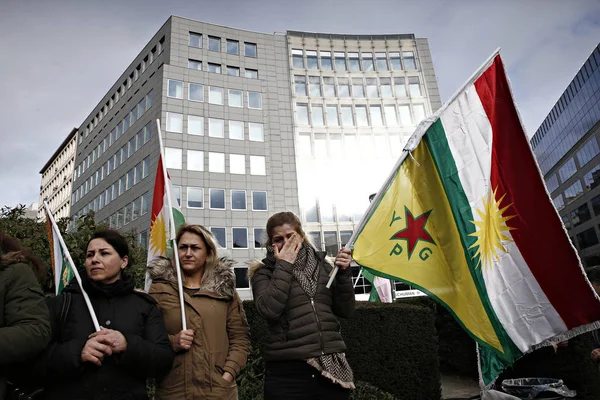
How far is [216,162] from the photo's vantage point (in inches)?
1286

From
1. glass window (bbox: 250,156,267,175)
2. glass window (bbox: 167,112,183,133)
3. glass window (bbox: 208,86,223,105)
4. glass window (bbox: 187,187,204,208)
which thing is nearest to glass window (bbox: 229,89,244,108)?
glass window (bbox: 208,86,223,105)

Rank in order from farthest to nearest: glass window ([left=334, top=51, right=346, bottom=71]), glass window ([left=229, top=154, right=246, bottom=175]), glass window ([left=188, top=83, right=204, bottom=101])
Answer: glass window ([left=334, top=51, right=346, bottom=71]) → glass window ([left=188, top=83, right=204, bottom=101]) → glass window ([left=229, top=154, right=246, bottom=175])

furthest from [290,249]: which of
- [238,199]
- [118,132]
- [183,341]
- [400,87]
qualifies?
[118,132]

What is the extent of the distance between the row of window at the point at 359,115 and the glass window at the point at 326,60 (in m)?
4.12

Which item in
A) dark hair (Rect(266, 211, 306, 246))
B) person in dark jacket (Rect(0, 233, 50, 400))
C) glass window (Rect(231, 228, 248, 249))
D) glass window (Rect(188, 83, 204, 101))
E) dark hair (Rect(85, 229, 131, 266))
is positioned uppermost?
glass window (Rect(188, 83, 204, 101))

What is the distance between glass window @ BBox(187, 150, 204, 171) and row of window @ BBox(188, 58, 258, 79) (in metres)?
8.10

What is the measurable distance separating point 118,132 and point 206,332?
4108 centimetres

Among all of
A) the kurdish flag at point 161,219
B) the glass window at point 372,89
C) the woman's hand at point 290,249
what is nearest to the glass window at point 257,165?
the glass window at point 372,89

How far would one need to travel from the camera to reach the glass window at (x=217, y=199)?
104ft

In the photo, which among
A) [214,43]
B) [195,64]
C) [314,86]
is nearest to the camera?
[195,64]

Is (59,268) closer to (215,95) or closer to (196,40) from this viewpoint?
(215,95)

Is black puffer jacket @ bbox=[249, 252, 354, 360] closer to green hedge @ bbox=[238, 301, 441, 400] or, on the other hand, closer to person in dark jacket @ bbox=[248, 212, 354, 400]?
person in dark jacket @ bbox=[248, 212, 354, 400]

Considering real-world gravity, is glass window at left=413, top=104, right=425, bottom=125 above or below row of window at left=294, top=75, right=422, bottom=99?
below

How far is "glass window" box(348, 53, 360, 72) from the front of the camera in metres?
39.7
